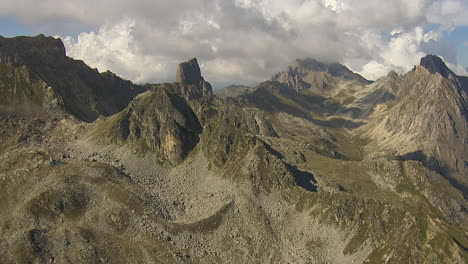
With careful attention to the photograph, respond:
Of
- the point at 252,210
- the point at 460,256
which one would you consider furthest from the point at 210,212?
the point at 460,256

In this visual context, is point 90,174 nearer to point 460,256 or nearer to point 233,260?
point 233,260

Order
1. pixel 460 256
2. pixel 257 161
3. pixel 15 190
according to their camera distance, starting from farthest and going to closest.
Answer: pixel 257 161
pixel 15 190
pixel 460 256

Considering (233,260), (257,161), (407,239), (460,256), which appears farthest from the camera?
(257,161)

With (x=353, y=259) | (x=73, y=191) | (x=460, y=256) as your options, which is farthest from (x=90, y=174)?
(x=460, y=256)

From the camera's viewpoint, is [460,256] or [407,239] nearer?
[460,256]

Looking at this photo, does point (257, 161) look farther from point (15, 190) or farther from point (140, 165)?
point (15, 190)

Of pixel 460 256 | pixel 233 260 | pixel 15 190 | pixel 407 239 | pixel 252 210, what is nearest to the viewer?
pixel 460 256

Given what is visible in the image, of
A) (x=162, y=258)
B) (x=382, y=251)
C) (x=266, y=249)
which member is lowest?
(x=162, y=258)

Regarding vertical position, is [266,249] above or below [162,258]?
above

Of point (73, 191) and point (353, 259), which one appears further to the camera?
point (73, 191)
